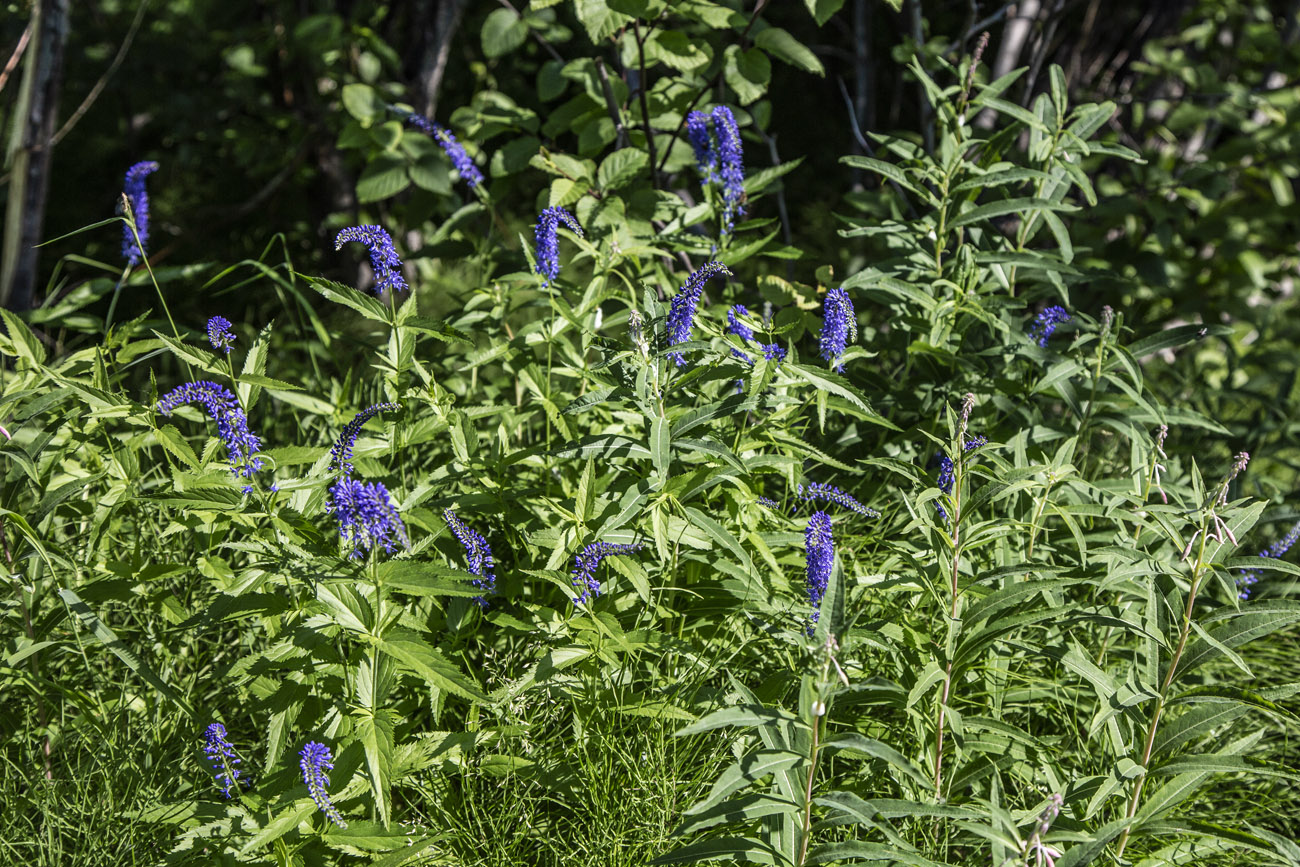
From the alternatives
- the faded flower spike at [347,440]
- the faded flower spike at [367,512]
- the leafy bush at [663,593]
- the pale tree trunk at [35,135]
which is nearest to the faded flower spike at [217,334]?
the leafy bush at [663,593]

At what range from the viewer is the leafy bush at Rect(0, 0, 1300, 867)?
4.91ft

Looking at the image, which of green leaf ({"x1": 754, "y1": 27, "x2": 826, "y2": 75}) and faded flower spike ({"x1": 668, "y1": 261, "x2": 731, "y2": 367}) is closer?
faded flower spike ({"x1": 668, "y1": 261, "x2": 731, "y2": 367})

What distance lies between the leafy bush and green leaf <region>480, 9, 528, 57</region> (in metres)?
0.62

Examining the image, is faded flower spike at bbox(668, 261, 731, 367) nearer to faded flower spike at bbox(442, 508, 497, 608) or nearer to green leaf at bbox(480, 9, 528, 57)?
faded flower spike at bbox(442, 508, 497, 608)

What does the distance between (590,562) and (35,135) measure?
2.31 m

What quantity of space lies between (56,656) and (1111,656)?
87.9 inches

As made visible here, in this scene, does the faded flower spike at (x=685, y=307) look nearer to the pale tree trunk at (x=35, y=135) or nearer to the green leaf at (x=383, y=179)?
the green leaf at (x=383, y=179)

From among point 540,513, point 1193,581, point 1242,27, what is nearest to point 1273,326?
point 1242,27

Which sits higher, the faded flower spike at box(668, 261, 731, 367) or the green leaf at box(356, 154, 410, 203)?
the faded flower spike at box(668, 261, 731, 367)

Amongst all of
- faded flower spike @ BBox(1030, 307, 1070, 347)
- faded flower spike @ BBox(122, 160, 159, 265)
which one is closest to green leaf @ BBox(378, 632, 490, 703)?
faded flower spike @ BBox(122, 160, 159, 265)

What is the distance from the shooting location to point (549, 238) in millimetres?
1958

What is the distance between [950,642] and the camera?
4.96 ft

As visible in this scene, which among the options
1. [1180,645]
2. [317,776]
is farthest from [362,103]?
[1180,645]

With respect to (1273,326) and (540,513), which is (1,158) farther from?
(1273,326)
